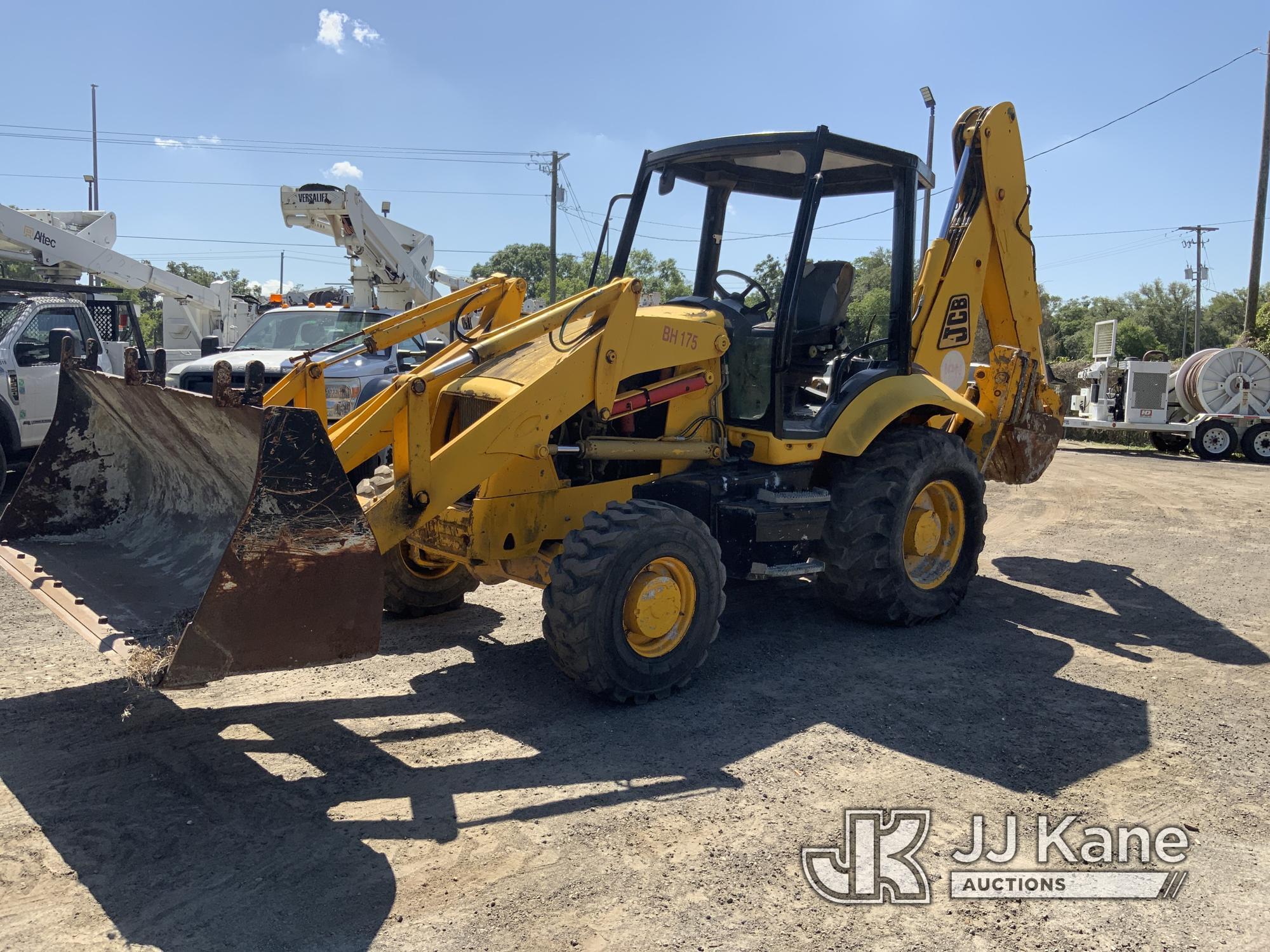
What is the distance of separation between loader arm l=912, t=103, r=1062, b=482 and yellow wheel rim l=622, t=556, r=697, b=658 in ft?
10.4

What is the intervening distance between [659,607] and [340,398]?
595cm

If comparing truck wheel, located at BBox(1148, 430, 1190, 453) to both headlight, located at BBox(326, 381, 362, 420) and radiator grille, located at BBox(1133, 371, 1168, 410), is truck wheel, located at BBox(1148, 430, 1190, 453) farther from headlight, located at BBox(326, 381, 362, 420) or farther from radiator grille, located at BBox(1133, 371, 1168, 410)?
headlight, located at BBox(326, 381, 362, 420)

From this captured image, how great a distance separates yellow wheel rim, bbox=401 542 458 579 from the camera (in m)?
6.32

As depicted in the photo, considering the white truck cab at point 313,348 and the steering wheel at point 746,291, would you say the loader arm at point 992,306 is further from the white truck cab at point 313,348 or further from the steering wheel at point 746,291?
the white truck cab at point 313,348

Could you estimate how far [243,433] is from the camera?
425cm

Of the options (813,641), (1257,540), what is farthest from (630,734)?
(1257,540)

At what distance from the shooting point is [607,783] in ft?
13.5

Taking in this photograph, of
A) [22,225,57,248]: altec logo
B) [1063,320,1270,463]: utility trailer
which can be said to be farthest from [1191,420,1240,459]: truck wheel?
[22,225,57,248]: altec logo

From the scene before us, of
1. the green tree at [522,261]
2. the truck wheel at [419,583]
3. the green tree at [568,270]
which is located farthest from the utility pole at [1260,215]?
the green tree at [522,261]

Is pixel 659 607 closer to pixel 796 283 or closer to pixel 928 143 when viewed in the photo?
pixel 796 283

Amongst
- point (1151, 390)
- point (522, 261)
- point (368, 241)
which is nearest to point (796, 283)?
point (368, 241)

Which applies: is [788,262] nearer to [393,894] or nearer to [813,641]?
Result: [813,641]

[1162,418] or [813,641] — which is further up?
[1162,418]

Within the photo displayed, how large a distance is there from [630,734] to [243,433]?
2167 mm
